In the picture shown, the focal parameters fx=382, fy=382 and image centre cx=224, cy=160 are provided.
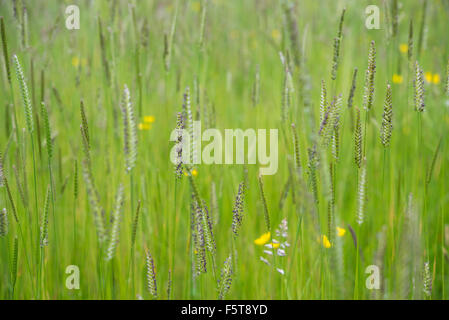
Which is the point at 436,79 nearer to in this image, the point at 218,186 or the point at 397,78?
the point at 397,78

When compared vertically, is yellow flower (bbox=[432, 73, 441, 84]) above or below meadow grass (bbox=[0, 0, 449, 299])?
above

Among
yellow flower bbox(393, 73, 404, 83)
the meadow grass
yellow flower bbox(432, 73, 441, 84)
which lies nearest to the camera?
the meadow grass

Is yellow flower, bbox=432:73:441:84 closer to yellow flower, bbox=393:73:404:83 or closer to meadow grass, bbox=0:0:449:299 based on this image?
meadow grass, bbox=0:0:449:299

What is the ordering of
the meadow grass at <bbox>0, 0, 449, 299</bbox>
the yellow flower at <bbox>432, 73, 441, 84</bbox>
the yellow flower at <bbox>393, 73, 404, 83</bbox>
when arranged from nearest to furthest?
the meadow grass at <bbox>0, 0, 449, 299</bbox> < the yellow flower at <bbox>393, 73, 404, 83</bbox> < the yellow flower at <bbox>432, 73, 441, 84</bbox>

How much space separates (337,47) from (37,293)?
3.02ft

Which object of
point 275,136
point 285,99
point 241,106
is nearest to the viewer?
point 285,99

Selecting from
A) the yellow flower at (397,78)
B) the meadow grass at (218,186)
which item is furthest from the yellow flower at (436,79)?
the yellow flower at (397,78)

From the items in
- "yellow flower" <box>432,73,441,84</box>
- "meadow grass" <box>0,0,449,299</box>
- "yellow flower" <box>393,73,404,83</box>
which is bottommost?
"meadow grass" <box>0,0,449,299</box>

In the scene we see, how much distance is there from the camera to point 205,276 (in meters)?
0.91

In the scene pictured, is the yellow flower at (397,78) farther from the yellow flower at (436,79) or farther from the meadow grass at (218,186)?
the yellow flower at (436,79)

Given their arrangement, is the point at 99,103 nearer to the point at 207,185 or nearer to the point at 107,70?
the point at 107,70

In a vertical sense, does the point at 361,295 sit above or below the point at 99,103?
below

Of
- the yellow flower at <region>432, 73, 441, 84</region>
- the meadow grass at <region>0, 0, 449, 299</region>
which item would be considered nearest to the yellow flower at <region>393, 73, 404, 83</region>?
the meadow grass at <region>0, 0, 449, 299</region>
